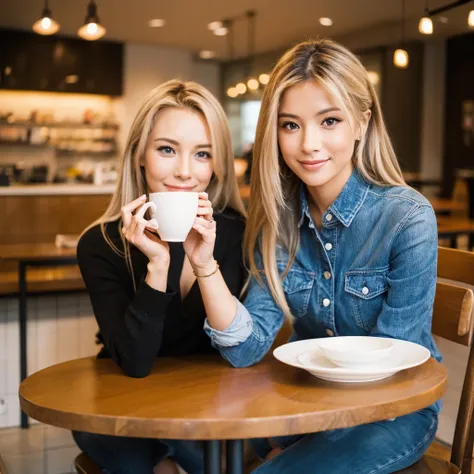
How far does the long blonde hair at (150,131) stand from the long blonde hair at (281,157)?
15 centimetres

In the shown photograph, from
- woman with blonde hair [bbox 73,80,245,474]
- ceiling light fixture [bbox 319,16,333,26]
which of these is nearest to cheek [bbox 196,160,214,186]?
woman with blonde hair [bbox 73,80,245,474]

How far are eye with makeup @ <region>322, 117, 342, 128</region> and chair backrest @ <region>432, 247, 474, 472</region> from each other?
1.45ft

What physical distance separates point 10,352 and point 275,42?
8.84 m

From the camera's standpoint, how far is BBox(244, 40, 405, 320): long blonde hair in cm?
155

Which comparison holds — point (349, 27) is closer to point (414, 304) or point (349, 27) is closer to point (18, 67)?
point (18, 67)

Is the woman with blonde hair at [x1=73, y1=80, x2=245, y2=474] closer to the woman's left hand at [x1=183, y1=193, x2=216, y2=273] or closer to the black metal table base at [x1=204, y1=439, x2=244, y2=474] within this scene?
the woman's left hand at [x1=183, y1=193, x2=216, y2=273]

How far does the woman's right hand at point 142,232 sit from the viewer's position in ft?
4.41

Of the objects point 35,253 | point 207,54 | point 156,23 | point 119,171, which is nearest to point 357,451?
point 119,171

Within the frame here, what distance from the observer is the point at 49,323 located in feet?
12.6

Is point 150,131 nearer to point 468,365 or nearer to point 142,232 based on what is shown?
point 142,232

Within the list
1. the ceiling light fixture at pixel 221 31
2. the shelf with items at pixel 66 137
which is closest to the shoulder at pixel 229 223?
the ceiling light fixture at pixel 221 31

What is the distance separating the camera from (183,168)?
171 cm

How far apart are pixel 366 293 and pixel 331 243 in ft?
0.46

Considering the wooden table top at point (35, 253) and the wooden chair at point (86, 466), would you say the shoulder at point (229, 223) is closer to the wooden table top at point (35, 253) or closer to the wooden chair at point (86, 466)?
the wooden chair at point (86, 466)
